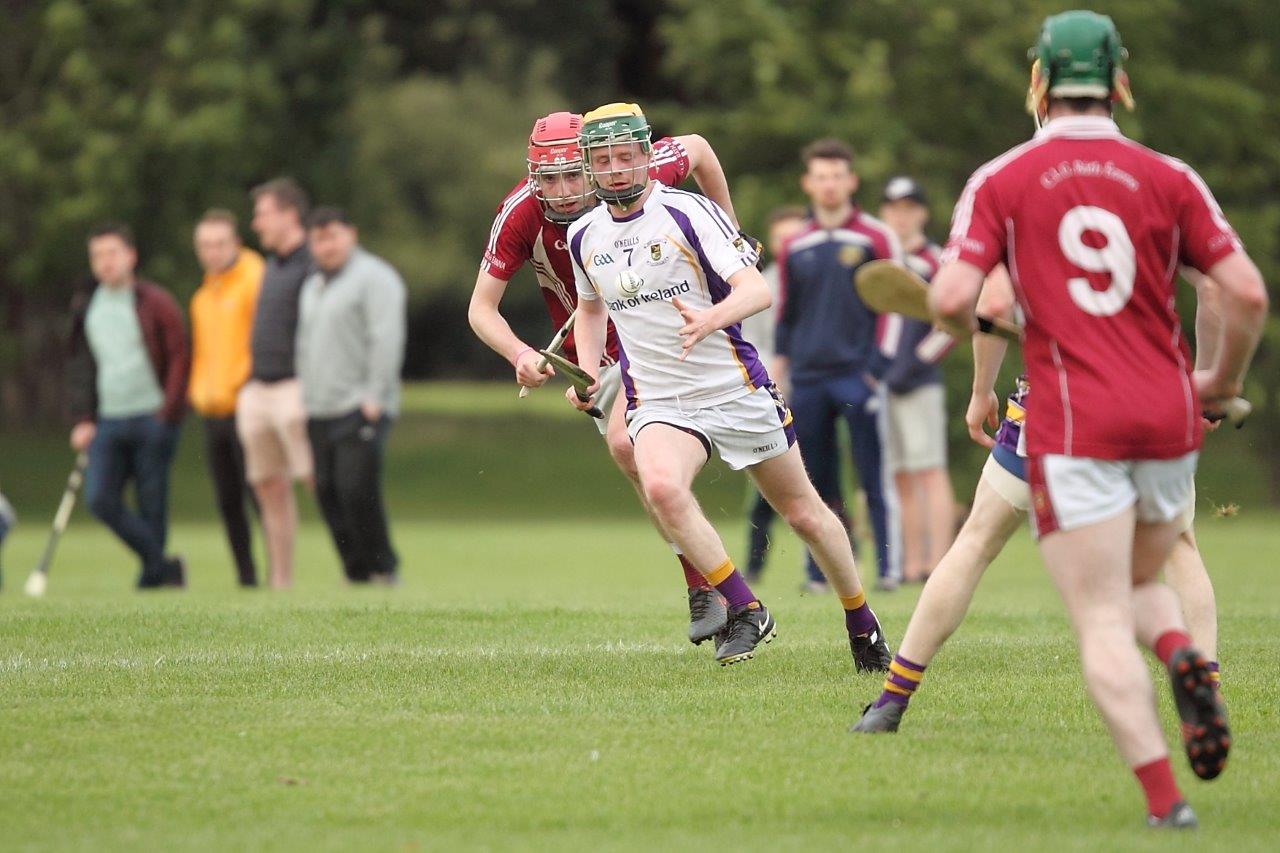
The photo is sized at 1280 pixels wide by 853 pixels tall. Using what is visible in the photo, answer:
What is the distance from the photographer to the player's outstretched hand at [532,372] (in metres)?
7.85

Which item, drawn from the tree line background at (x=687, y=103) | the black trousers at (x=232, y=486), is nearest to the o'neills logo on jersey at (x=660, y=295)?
the black trousers at (x=232, y=486)

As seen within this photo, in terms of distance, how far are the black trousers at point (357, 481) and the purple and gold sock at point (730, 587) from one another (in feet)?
22.4

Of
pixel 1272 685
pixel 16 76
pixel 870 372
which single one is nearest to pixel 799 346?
pixel 870 372

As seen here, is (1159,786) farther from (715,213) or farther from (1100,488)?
(715,213)

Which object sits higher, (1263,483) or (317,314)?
(317,314)

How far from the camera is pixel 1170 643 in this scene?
538 centimetres

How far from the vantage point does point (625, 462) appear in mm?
8789

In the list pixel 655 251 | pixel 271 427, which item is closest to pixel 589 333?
pixel 655 251

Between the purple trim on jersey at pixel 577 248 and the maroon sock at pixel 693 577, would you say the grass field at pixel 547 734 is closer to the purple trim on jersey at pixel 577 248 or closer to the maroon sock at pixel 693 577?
the maroon sock at pixel 693 577

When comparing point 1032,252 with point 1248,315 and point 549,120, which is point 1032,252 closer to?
point 1248,315

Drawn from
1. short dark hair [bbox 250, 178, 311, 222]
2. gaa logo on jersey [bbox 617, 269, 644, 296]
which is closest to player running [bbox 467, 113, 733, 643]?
gaa logo on jersey [bbox 617, 269, 644, 296]

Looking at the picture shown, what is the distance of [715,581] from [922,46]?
64.3ft

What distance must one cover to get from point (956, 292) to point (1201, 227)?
2.21 feet

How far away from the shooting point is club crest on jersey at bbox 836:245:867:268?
12.7 metres
